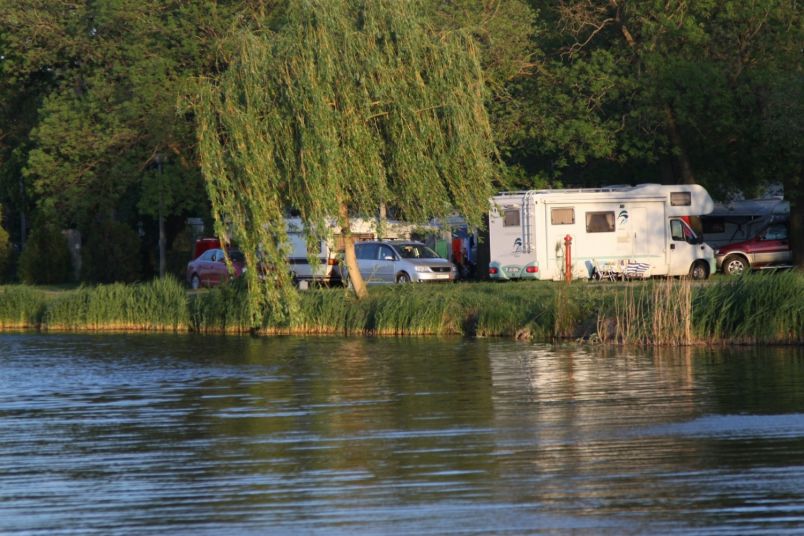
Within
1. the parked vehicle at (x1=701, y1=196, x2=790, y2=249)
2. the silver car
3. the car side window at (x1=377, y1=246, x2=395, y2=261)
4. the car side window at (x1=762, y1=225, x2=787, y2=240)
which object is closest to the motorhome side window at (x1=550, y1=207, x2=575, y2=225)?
the silver car

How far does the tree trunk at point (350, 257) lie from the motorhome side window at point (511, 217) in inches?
306

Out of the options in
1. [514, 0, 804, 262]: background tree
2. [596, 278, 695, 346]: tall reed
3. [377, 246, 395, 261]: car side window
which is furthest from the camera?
[377, 246, 395, 261]: car side window

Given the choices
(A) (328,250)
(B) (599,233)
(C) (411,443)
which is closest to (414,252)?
(A) (328,250)

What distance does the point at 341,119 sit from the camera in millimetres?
30266

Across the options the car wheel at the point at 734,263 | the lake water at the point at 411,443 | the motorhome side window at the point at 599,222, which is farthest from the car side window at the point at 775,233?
the lake water at the point at 411,443

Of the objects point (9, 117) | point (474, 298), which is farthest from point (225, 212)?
point (9, 117)

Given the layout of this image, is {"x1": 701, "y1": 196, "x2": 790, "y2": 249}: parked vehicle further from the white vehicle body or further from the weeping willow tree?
the weeping willow tree

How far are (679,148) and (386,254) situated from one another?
9312 mm

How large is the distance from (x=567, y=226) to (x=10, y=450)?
2549 cm

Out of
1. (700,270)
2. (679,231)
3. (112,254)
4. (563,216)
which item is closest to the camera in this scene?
(563,216)

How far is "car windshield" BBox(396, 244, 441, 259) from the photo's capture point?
1633 inches

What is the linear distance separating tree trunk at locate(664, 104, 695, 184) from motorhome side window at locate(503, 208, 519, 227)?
18.3 feet

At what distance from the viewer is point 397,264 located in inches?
1613

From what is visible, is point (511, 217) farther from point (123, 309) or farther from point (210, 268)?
point (123, 309)
